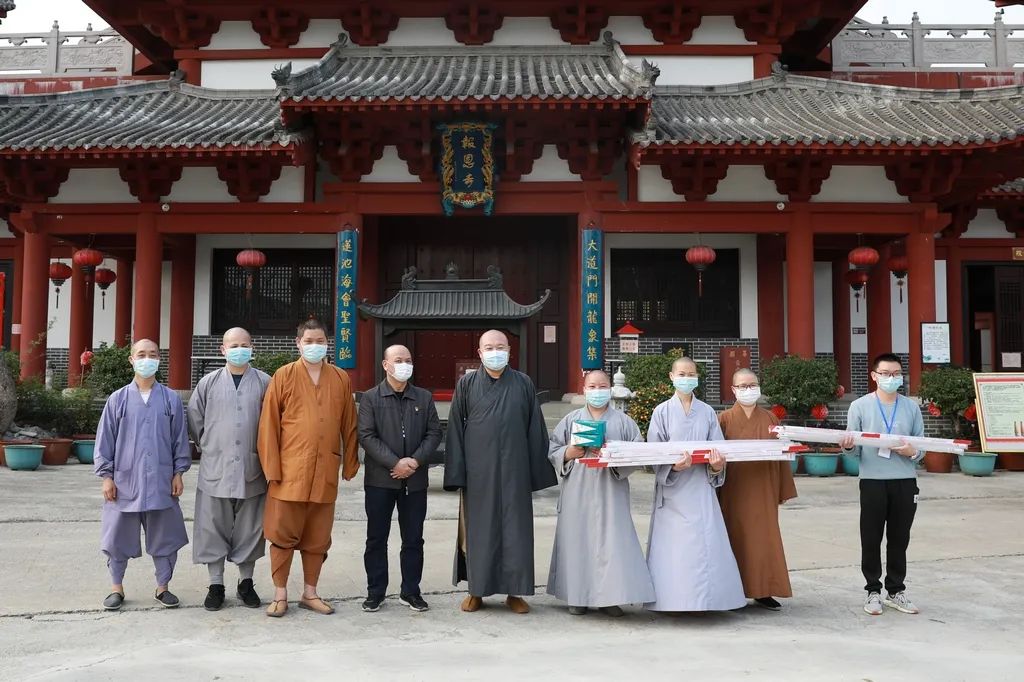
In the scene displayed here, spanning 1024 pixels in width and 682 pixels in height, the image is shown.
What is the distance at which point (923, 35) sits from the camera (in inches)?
591

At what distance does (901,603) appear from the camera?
492 cm

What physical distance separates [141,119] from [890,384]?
11325mm

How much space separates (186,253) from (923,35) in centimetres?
1332

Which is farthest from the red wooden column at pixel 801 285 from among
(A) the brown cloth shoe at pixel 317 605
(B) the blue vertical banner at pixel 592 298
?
(A) the brown cloth shoe at pixel 317 605

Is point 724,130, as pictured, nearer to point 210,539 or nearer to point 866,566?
point 866,566

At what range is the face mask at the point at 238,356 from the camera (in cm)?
506

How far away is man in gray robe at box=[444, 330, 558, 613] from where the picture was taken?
16.0 ft

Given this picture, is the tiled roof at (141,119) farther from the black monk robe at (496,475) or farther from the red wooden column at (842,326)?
the red wooden column at (842,326)

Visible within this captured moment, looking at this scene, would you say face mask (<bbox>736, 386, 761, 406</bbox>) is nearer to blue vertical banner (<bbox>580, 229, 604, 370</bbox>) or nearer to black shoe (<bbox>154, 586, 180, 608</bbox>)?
black shoe (<bbox>154, 586, 180, 608</bbox>)

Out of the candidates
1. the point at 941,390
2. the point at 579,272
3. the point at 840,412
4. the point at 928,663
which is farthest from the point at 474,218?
the point at 928,663

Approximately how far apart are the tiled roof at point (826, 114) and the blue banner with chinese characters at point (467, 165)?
2309mm

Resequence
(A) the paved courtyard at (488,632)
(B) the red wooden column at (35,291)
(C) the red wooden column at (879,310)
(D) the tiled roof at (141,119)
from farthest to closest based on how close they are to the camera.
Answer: (C) the red wooden column at (879,310)
(B) the red wooden column at (35,291)
(D) the tiled roof at (141,119)
(A) the paved courtyard at (488,632)

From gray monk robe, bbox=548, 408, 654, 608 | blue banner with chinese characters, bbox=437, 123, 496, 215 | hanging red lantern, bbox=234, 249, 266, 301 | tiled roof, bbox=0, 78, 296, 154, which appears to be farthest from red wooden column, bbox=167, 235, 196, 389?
gray monk robe, bbox=548, 408, 654, 608

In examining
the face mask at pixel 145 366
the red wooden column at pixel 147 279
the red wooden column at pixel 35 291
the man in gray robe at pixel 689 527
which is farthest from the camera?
the red wooden column at pixel 35 291
